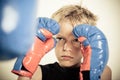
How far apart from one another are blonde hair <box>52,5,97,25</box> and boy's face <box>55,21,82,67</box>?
5 centimetres

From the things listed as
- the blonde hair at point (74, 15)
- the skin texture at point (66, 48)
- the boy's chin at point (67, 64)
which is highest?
the blonde hair at point (74, 15)

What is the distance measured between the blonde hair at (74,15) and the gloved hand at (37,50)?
0.35ft

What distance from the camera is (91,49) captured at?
6.07 ft

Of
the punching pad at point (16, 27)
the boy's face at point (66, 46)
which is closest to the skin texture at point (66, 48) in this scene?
the boy's face at point (66, 46)

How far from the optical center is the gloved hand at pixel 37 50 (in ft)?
5.78

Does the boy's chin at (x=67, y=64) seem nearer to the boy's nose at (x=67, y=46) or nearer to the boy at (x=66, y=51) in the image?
the boy at (x=66, y=51)

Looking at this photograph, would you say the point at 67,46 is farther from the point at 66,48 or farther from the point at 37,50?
the point at 37,50

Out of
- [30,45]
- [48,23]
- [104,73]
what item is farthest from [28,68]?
[104,73]

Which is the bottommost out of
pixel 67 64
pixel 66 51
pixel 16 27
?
pixel 67 64

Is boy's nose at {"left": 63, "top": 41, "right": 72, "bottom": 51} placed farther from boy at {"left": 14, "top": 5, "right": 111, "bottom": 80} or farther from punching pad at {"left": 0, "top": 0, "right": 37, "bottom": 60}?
punching pad at {"left": 0, "top": 0, "right": 37, "bottom": 60}

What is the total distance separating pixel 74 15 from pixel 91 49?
0.29 metres

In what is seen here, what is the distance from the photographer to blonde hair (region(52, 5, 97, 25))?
74.3 inches

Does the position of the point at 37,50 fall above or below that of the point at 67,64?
above

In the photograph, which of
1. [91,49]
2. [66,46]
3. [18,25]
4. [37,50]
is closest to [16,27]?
[18,25]
